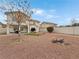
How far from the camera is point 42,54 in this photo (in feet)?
37.7

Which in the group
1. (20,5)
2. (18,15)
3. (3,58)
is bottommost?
(3,58)

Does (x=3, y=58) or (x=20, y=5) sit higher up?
(x=20, y=5)

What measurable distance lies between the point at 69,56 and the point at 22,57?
3.44 metres

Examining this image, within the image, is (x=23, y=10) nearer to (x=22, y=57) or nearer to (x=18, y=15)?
(x=18, y=15)

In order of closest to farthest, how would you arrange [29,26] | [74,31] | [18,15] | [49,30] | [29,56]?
[29,56], [18,15], [74,31], [49,30], [29,26]

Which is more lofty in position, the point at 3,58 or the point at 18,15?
the point at 18,15

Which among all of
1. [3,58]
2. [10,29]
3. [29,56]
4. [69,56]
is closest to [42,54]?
[29,56]

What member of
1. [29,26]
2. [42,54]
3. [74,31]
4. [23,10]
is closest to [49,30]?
[29,26]

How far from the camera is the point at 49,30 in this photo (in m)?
43.4

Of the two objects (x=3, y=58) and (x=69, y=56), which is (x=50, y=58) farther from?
(x=3, y=58)

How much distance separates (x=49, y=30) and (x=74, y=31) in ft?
38.4

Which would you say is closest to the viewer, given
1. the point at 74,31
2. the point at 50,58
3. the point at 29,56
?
the point at 50,58

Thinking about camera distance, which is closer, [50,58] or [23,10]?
[50,58]

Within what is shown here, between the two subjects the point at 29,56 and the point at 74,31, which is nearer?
the point at 29,56
